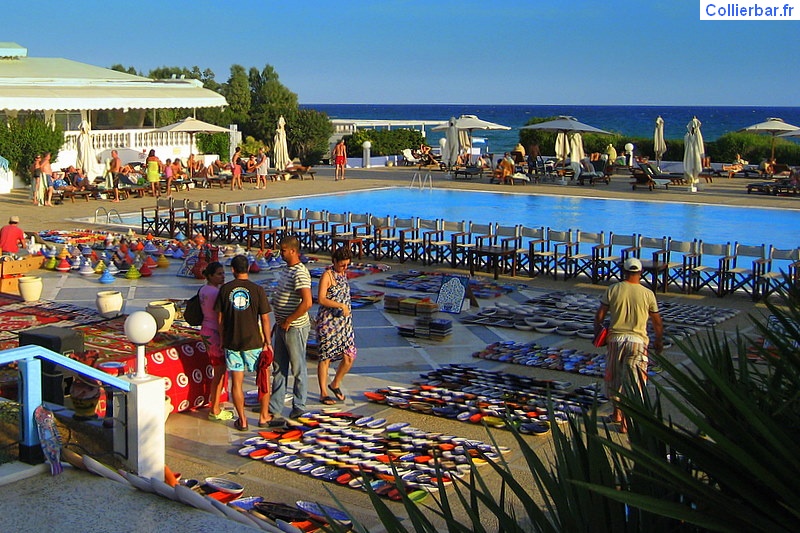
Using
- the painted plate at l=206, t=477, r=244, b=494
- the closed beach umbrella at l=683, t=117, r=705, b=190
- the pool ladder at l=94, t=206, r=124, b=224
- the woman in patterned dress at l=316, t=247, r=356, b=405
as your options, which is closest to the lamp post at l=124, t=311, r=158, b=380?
the painted plate at l=206, t=477, r=244, b=494

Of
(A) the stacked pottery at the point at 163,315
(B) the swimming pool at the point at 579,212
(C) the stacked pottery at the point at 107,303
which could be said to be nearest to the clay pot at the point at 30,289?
(C) the stacked pottery at the point at 107,303

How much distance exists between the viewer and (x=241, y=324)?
311 inches

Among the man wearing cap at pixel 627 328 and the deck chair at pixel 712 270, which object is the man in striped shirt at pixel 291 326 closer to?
the man wearing cap at pixel 627 328

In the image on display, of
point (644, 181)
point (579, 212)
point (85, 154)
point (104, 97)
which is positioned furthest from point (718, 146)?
point (85, 154)

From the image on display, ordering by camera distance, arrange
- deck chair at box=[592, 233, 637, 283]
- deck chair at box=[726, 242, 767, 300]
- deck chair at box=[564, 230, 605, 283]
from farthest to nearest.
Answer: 1. deck chair at box=[564, 230, 605, 283]
2. deck chair at box=[592, 233, 637, 283]
3. deck chair at box=[726, 242, 767, 300]

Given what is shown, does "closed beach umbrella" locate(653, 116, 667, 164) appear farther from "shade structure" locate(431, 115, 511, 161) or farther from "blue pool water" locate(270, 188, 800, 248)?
"blue pool water" locate(270, 188, 800, 248)

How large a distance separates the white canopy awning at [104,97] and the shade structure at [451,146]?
29.2ft

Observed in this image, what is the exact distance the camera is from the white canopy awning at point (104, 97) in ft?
94.8

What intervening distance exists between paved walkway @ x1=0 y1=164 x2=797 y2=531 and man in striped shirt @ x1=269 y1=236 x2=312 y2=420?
0.41m

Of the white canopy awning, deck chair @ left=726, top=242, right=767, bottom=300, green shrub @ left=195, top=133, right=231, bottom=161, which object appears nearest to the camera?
deck chair @ left=726, top=242, right=767, bottom=300

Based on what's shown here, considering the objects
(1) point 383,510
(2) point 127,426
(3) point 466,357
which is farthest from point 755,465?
(3) point 466,357

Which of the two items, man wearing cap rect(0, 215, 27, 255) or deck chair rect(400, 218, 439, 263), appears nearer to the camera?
man wearing cap rect(0, 215, 27, 255)

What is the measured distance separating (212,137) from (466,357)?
26096 millimetres

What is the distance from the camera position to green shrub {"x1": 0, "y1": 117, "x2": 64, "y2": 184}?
90.3 feet
